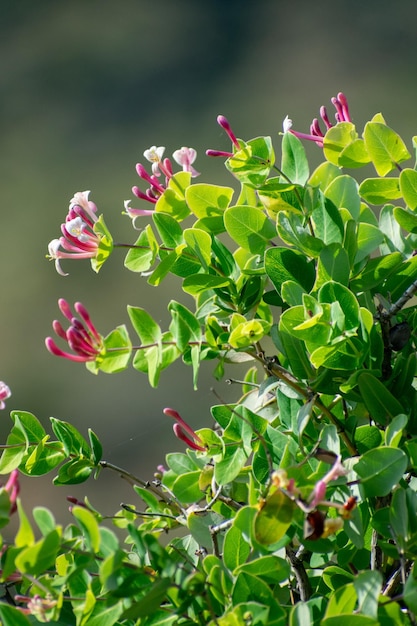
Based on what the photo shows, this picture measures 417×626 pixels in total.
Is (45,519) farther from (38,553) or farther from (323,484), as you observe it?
(323,484)

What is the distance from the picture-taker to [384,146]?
480 mm

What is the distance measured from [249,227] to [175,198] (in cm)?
6

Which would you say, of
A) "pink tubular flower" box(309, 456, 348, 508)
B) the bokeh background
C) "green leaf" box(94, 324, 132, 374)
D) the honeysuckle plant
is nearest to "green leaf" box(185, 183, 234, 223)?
the honeysuckle plant

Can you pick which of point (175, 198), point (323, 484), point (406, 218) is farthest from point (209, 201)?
point (323, 484)

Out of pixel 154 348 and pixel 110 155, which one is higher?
pixel 110 155

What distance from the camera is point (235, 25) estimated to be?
10.1 ft

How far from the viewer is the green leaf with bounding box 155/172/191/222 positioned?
1.66 ft

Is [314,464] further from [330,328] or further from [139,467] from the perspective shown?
[139,467]

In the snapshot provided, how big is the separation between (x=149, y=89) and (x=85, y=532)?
2842 millimetres

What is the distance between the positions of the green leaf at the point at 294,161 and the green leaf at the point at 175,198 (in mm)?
69

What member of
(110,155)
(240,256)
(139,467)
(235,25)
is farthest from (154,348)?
(235,25)

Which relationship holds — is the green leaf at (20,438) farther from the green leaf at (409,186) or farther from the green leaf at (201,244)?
the green leaf at (409,186)

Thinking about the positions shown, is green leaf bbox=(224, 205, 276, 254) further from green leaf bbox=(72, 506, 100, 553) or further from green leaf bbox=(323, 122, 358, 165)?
green leaf bbox=(72, 506, 100, 553)

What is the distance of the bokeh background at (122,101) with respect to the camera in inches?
95.8
